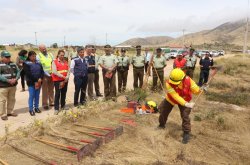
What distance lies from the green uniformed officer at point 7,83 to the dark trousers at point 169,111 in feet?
12.7

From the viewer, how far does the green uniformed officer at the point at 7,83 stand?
281 inches

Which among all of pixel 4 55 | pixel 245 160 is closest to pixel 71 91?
pixel 4 55

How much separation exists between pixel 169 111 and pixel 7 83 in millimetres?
4150

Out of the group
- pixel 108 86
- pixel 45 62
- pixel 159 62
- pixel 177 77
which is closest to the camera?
pixel 177 77

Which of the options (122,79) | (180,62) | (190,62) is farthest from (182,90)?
(190,62)

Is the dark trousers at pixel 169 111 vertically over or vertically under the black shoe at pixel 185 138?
over

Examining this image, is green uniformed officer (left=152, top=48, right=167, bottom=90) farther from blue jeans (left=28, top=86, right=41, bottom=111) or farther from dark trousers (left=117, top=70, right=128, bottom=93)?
blue jeans (left=28, top=86, right=41, bottom=111)

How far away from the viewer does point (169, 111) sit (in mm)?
6352

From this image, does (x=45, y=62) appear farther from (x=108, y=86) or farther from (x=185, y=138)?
(x=185, y=138)

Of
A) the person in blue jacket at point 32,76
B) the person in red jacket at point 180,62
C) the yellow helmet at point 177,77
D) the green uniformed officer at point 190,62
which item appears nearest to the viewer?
the yellow helmet at point 177,77

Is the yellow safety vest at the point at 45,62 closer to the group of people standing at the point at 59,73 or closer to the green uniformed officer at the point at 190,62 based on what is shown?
the group of people standing at the point at 59,73

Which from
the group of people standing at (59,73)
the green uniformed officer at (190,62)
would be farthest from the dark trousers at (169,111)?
the green uniformed officer at (190,62)

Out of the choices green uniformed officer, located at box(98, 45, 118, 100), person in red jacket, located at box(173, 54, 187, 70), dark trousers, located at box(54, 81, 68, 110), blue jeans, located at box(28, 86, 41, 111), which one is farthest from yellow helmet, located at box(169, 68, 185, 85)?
person in red jacket, located at box(173, 54, 187, 70)

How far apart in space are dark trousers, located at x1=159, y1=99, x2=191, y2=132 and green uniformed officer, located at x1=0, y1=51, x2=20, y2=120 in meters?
3.88
